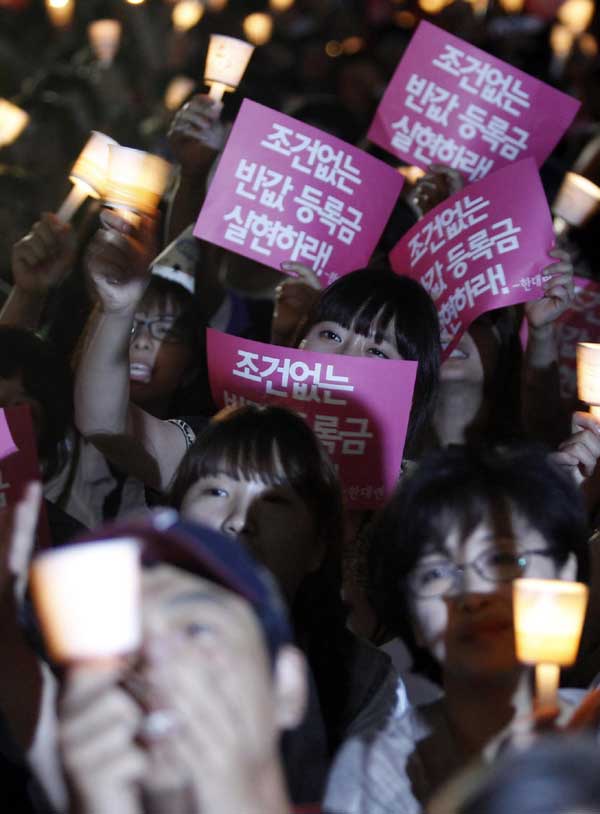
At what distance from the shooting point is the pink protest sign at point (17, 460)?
2604 mm

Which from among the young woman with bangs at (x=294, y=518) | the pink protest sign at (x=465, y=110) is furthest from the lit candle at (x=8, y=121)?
the young woman with bangs at (x=294, y=518)

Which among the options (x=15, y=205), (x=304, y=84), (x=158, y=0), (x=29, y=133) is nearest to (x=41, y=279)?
(x=15, y=205)

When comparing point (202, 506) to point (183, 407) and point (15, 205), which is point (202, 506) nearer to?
point (183, 407)

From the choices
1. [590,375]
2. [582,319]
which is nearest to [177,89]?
[582,319]

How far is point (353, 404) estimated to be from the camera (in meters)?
3.00

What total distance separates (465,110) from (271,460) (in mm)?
2121

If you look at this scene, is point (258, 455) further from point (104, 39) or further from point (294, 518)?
point (104, 39)

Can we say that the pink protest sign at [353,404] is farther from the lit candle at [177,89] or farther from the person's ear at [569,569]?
the lit candle at [177,89]

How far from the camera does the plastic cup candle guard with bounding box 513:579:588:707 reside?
178cm

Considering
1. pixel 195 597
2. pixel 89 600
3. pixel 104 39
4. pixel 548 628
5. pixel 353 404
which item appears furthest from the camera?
pixel 104 39

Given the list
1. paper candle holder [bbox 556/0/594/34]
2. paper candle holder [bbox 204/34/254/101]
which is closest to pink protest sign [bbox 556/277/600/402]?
paper candle holder [bbox 204/34/254/101]

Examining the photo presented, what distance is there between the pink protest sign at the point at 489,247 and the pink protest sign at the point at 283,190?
31cm

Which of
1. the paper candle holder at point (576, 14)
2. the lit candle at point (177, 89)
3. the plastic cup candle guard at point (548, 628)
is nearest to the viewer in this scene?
the plastic cup candle guard at point (548, 628)

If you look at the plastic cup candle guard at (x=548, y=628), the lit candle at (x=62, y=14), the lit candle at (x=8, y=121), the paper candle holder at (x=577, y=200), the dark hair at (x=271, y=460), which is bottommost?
the dark hair at (x=271, y=460)
